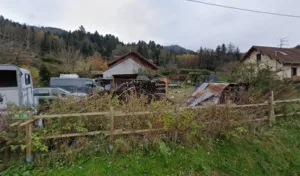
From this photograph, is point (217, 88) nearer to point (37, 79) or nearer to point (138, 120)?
point (138, 120)

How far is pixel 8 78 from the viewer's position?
6824 millimetres

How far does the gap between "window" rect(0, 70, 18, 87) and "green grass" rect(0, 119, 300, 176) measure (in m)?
3.79

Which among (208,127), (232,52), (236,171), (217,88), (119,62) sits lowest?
(236,171)

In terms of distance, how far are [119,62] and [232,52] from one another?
158ft

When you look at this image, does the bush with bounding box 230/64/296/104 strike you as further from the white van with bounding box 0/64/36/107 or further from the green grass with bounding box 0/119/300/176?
the white van with bounding box 0/64/36/107

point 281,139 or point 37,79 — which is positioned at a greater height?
point 37,79

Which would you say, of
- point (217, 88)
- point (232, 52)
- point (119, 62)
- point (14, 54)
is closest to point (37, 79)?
point (14, 54)

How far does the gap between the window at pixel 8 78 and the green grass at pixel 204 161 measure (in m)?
3.79

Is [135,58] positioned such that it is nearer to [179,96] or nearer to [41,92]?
[41,92]

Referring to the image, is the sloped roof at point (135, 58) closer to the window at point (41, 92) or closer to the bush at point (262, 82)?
the window at point (41, 92)

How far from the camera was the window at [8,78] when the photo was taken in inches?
264

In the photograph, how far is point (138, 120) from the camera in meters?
5.10

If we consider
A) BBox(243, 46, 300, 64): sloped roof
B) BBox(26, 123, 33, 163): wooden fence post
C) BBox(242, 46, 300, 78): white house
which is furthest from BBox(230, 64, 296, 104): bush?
BBox(243, 46, 300, 64): sloped roof

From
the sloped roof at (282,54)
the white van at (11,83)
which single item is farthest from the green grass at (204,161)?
the sloped roof at (282,54)
